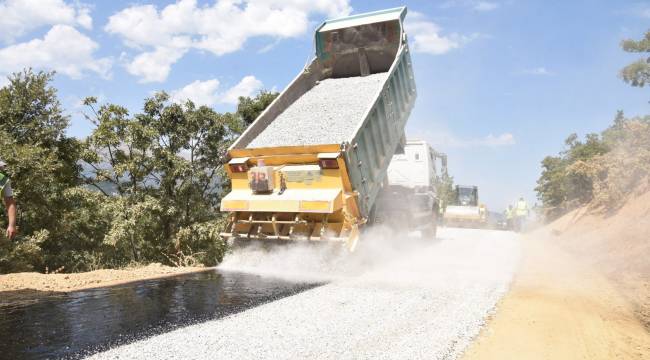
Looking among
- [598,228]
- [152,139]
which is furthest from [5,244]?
[598,228]

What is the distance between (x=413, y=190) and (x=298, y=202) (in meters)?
4.22

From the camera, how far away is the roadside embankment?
3994 mm

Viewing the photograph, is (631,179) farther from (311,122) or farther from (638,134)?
(311,122)

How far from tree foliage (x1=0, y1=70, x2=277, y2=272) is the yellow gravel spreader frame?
350 centimetres

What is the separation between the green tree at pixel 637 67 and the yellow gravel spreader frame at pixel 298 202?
528 inches

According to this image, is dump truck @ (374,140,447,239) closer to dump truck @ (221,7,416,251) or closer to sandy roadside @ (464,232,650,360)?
dump truck @ (221,7,416,251)

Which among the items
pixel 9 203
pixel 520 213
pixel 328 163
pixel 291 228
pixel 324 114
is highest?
pixel 324 114

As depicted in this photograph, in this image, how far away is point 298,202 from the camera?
23.5 feet

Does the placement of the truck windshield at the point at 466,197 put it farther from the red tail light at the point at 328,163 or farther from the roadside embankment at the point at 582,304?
the red tail light at the point at 328,163

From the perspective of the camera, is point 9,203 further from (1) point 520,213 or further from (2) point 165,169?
(1) point 520,213

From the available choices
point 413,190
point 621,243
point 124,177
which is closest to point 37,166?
point 124,177

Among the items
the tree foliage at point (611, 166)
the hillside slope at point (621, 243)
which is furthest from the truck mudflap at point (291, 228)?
the tree foliage at point (611, 166)

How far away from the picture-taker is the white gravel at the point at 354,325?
12.2 feet

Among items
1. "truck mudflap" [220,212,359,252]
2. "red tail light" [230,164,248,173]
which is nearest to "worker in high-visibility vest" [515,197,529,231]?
"truck mudflap" [220,212,359,252]
